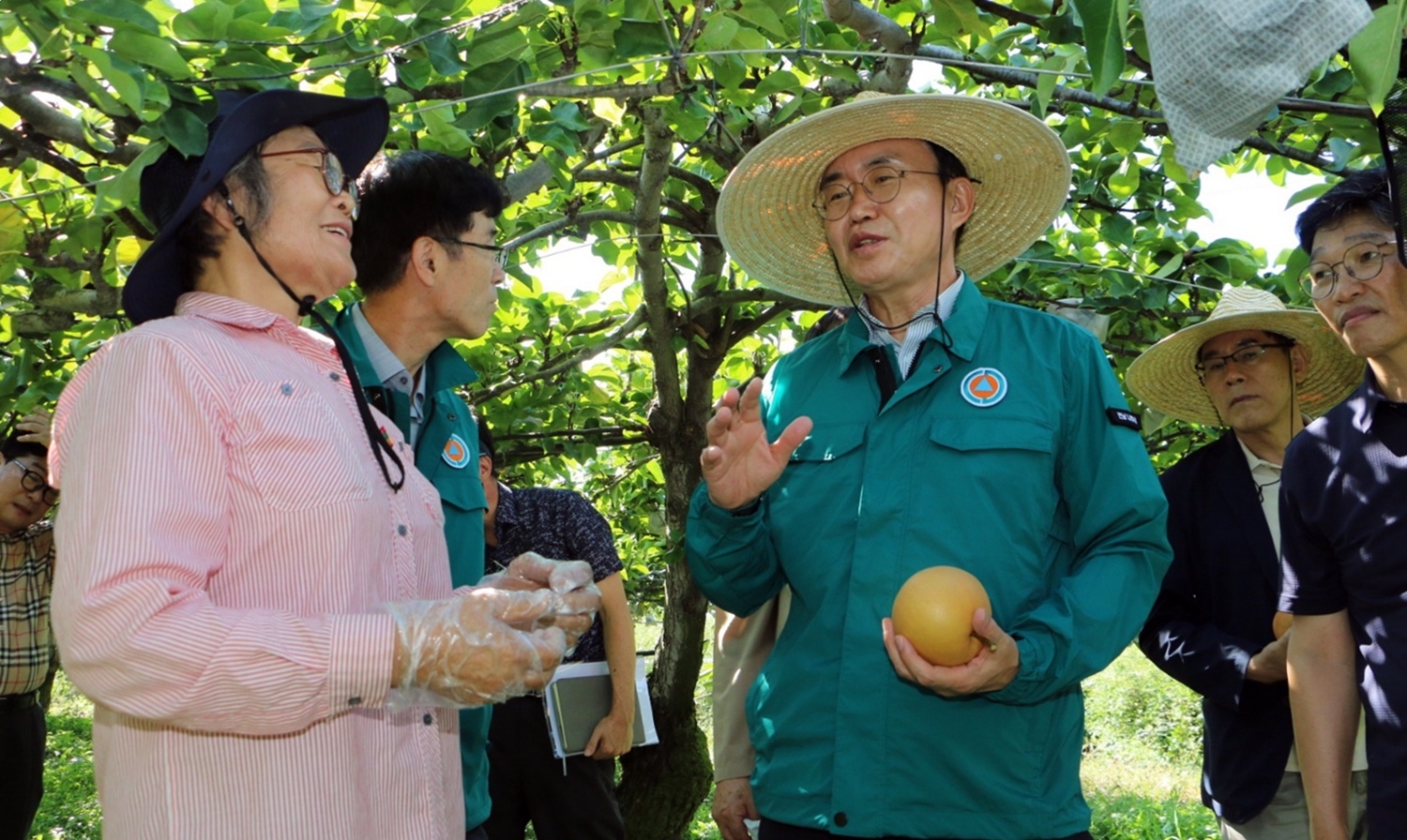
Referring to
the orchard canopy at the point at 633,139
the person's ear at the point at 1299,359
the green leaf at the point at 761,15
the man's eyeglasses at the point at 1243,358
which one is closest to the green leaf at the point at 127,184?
the orchard canopy at the point at 633,139

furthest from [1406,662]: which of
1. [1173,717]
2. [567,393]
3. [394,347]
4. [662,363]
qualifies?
[1173,717]

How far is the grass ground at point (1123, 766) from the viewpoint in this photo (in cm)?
877

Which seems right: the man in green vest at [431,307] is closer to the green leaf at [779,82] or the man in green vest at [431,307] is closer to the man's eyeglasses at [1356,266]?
the green leaf at [779,82]

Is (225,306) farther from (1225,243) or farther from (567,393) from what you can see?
(567,393)

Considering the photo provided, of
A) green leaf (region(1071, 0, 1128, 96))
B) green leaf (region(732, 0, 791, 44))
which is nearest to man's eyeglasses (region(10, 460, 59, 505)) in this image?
green leaf (region(732, 0, 791, 44))

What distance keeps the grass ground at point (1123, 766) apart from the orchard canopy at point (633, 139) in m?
2.98

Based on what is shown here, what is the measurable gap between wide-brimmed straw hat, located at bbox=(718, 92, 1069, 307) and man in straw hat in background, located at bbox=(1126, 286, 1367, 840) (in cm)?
84

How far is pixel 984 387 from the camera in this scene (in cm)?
244

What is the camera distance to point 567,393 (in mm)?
6520

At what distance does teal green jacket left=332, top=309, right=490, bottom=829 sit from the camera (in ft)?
8.91

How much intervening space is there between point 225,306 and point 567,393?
15.0ft

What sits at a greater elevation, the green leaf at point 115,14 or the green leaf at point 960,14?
the green leaf at point 960,14

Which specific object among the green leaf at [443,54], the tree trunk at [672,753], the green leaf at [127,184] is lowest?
the tree trunk at [672,753]

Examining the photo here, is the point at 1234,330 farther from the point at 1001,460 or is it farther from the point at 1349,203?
the point at 1001,460
